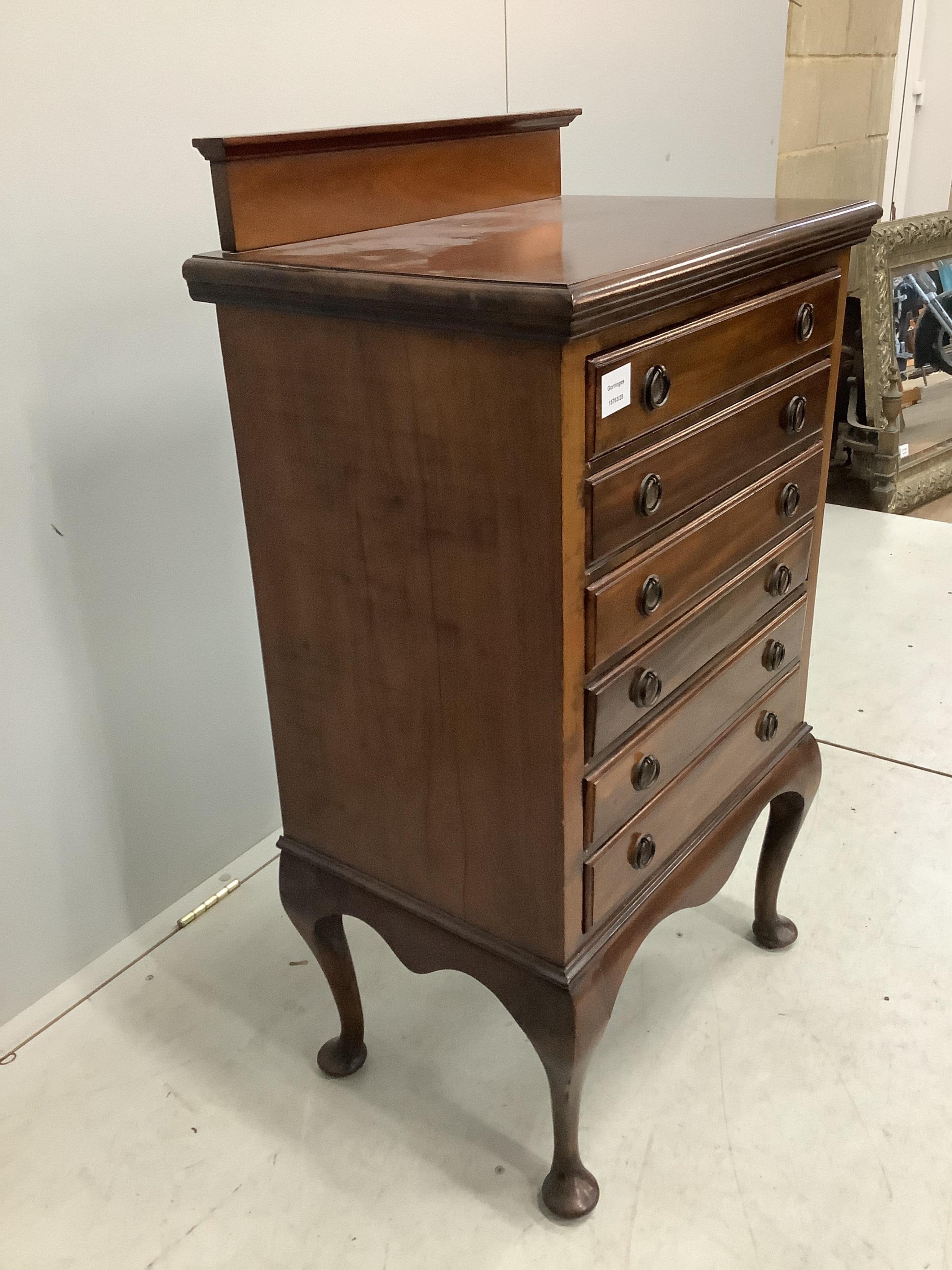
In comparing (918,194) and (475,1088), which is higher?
(918,194)

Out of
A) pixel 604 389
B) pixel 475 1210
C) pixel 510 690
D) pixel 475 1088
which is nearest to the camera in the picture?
pixel 604 389

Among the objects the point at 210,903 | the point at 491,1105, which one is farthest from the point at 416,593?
the point at 210,903

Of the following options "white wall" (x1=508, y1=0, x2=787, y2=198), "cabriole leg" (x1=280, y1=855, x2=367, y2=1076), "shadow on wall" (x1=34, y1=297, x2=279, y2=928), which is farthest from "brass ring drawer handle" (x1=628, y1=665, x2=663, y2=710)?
"white wall" (x1=508, y1=0, x2=787, y2=198)

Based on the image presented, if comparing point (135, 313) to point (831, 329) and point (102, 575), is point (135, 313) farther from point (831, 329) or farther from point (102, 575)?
point (831, 329)

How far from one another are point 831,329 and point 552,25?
1.08 meters

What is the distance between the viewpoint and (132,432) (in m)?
1.48

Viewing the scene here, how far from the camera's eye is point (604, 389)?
2.89 feet

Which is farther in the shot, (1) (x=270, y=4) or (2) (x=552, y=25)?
(2) (x=552, y=25)

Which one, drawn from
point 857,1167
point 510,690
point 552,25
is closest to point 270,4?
point 552,25

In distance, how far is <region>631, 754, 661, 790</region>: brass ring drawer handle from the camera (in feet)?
3.61

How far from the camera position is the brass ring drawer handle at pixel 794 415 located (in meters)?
1.17

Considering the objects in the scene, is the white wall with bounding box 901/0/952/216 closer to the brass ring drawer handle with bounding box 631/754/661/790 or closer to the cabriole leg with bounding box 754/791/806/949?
the cabriole leg with bounding box 754/791/806/949

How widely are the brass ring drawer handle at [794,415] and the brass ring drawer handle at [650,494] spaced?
0.27 metres

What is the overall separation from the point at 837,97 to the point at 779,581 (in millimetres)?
2760
